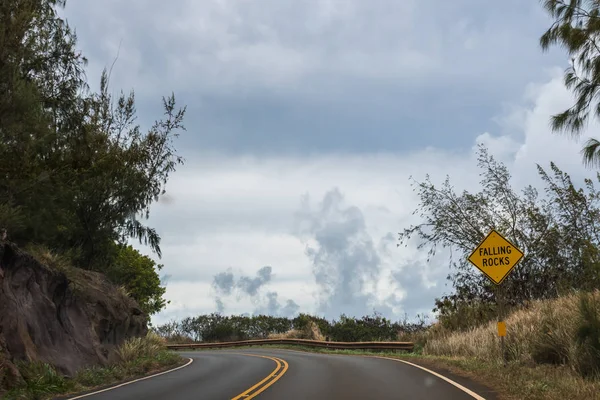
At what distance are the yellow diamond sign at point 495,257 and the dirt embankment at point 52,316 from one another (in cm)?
1260

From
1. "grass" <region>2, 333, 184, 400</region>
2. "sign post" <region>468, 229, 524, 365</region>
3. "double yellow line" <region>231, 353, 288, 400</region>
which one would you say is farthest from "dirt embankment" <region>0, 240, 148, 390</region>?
"sign post" <region>468, 229, 524, 365</region>

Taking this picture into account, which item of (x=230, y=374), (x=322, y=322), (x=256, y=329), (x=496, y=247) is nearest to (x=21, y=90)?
(x=230, y=374)

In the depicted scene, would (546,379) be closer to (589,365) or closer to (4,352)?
(589,365)

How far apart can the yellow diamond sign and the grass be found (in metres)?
11.7

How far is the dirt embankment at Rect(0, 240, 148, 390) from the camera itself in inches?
624

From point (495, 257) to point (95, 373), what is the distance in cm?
1281

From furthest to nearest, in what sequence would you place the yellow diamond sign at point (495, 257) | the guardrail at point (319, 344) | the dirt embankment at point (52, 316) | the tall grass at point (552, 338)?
the guardrail at point (319, 344)
the yellow diamond sign at point (495, 257)
the dirt embankment at point (52, 316)
the tall grass at point (552, 338)

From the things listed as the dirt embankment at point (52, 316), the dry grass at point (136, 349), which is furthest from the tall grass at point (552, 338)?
the dirt embankment at point (52, 316)

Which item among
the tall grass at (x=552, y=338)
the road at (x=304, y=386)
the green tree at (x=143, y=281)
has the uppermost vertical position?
the green tree at (x=143, y=281)

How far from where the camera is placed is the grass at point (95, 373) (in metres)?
14.2

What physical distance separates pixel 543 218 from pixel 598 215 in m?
2.34

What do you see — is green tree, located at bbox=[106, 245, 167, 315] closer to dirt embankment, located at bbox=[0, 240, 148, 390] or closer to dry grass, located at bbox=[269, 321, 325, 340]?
dry grass, located at bbox=[269, 321, 325, 340]

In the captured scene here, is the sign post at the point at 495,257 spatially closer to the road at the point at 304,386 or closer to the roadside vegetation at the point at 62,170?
the road at the point at 304,386

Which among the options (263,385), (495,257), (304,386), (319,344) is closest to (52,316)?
(263,385)
